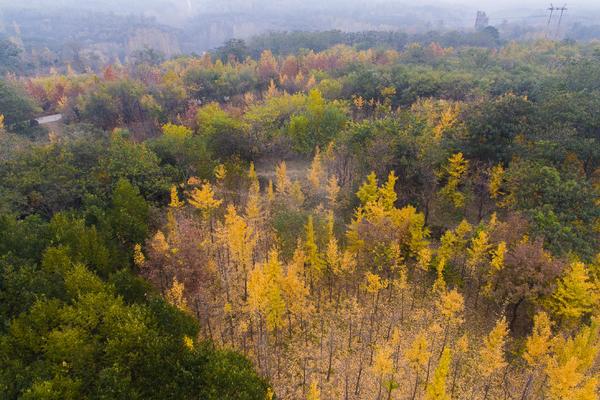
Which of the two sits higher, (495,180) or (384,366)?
(495,180)

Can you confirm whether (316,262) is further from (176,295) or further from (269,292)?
(176,295)

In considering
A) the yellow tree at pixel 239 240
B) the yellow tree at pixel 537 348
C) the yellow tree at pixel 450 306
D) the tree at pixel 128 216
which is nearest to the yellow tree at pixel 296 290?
the yellow tree at pixel 239 240

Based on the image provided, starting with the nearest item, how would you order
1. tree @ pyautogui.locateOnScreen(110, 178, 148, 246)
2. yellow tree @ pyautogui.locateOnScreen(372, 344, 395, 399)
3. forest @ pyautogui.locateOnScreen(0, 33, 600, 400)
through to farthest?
forest @ pyautogui.locateOnScreen(0, 33, 600, 400) < yellow tree @ pyautogui.locateOnScreen(372, 344, 395, 399) < tree @ pyautogui.locateOnScreen(110, 178, 148, 246)

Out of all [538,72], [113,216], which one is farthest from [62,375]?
[538,72]

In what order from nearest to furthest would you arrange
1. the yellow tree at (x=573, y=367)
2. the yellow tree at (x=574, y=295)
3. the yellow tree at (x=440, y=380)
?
1. the yellow tree at (x=440, y=380)
2. the yellow tree at (x=573, y=367)
3. the yellow tree at (x=574, y=295)

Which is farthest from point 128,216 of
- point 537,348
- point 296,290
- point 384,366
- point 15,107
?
point 15,107

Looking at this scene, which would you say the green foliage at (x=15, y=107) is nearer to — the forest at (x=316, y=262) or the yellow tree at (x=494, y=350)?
the forest at (x=316, y=262)

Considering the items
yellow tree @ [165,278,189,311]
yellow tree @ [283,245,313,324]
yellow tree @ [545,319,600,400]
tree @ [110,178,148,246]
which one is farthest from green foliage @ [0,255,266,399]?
yellow tree @ [545,319,600,400]

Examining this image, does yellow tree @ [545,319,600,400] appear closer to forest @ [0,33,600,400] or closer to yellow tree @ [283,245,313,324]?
forest @ [0,33,600,400]

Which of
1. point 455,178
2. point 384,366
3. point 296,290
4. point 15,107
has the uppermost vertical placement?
point 15,107

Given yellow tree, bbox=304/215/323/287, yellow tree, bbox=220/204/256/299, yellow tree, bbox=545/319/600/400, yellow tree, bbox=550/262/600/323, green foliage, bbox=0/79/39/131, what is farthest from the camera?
green foliage, bbox=0/79/39/131
